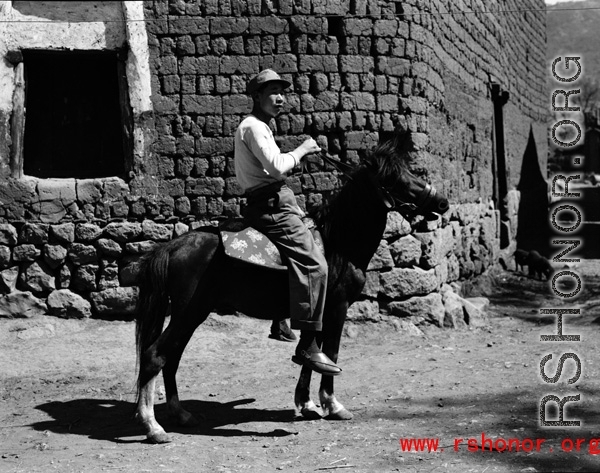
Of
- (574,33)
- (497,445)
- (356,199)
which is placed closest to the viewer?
(497,445)

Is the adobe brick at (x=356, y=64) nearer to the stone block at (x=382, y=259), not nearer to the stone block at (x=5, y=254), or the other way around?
the stone block at (x=382, y=259)

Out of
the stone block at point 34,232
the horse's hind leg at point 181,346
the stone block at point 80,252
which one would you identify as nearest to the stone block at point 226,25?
the stone block at point 80,252

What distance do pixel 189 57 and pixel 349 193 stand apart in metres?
3.84

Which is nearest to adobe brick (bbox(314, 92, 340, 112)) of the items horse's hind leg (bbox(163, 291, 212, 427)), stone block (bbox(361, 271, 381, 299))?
stone block (bbox(361, 271, 381, 299))

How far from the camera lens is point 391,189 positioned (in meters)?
5.75

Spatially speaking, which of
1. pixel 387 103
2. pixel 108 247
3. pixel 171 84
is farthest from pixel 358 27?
pixel 108 247

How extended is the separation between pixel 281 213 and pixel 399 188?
88 cm

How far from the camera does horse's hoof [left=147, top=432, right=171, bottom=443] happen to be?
5379 millimetres

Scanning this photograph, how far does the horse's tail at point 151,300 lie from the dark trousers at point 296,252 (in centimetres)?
71

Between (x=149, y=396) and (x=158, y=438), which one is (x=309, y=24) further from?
(x=158, y=438)

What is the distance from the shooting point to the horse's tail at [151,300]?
563cm

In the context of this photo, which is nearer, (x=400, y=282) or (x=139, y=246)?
(x=139, y=246)

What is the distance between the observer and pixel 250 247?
555cm

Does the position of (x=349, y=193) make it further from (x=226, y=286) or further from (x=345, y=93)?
(x=345, y=93)
